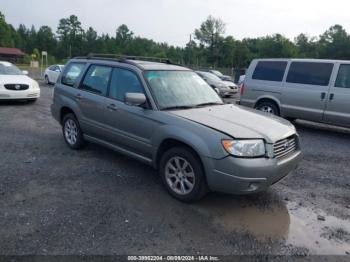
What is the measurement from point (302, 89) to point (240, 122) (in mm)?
5069

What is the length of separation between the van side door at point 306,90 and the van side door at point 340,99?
14 cm

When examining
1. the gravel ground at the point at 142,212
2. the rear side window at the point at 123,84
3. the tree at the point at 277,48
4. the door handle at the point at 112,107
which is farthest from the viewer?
the tree at the point at 277,48

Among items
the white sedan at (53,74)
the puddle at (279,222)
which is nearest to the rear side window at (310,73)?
the puddle at (279,222)

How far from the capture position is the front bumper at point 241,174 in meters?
3.45

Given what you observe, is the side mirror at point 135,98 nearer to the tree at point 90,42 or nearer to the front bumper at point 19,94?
the front bumper at point 19,94

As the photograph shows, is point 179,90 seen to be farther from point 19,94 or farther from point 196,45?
point 196,45

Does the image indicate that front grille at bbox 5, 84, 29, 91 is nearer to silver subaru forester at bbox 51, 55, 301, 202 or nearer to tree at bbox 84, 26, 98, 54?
silver subaru forester at bbox 51, 55, 301, 202

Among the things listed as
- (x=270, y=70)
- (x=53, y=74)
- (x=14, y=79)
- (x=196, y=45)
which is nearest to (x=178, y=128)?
(x=270, y=70)

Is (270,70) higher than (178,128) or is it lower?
higher

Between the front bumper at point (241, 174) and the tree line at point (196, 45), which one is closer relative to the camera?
the front bumper at point (241, 174)

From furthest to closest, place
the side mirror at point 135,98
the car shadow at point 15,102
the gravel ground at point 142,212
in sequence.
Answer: the car shadow at point 15,102 < the side mirror at point 135,98 < the gravel ground at point 142,212

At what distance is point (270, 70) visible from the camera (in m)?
8.95

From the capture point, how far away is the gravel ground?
3.12 metres

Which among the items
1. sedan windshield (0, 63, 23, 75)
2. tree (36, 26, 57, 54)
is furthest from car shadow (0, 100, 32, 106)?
tree (36, 26, 57, 54)
